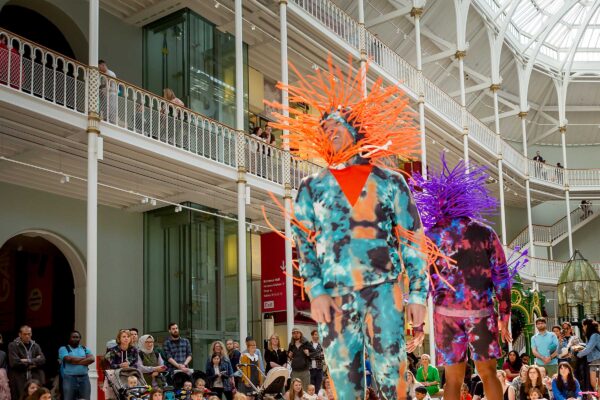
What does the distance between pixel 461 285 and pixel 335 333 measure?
83.5 inches

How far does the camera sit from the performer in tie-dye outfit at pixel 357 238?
4.21m

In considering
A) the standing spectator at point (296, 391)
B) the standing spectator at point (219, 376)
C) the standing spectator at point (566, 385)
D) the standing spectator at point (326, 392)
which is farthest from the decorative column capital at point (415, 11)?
the standing spectator at point (566, 385)

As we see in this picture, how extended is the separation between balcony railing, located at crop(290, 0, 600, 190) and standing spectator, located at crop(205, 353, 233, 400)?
7805 millimetres

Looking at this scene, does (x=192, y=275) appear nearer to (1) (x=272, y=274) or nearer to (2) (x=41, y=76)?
(1) (x=272, y=274)

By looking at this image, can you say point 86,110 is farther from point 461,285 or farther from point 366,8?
point 366,8

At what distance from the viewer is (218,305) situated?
19375mm

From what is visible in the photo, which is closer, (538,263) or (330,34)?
(330,34)

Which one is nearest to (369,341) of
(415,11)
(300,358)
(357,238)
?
(357,238)

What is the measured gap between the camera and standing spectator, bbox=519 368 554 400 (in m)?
10.7

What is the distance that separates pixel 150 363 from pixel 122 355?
94cm

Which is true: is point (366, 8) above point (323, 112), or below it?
above

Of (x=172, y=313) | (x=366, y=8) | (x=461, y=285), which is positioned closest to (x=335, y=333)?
(x=461, y=285)

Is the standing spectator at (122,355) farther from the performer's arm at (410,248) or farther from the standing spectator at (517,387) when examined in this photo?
the performer's arm at (410,248)

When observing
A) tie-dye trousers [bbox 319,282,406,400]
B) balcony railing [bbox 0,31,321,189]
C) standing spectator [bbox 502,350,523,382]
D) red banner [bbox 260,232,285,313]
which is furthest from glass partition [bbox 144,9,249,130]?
tie-dye trousers [bbox 319,282,406,400]
